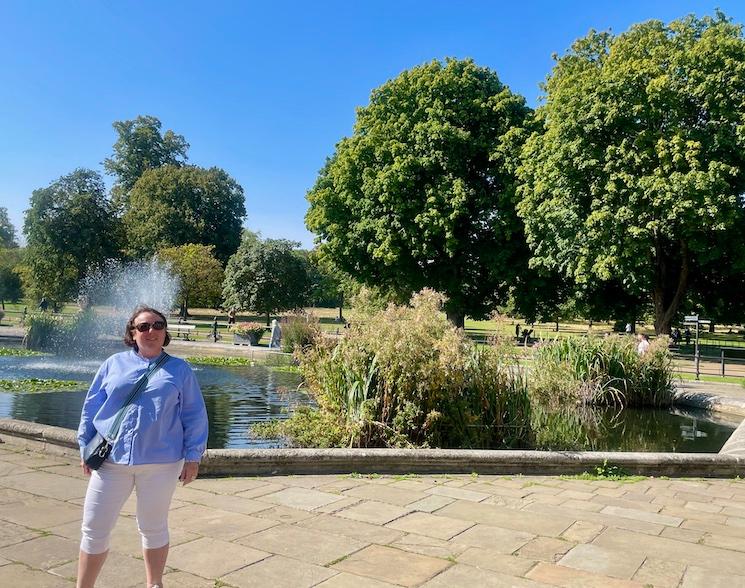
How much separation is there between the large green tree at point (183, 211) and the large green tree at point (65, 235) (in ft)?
21.7

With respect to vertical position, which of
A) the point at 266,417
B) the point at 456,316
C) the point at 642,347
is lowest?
the point at 266,417

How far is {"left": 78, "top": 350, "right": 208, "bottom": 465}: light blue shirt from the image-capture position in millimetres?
3023

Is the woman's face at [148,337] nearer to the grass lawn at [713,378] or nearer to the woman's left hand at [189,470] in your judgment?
the woman's left hand at [189,470]

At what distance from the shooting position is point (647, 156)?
2111 cm

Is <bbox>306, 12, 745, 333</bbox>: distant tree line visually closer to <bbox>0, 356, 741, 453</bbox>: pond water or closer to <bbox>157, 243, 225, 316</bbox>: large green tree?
<bbox>0, 356, 741, 453</bbox>: pond water

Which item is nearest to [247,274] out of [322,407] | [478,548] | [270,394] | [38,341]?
[38,341]

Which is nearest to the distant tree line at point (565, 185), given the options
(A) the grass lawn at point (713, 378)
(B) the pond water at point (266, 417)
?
(A) the grass lawn at point (713, 378)

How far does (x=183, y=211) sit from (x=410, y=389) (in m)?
51.0

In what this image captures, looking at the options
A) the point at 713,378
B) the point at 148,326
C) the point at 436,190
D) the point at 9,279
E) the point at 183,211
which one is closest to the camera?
the point at 148,326

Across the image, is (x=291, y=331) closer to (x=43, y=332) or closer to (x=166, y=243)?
(x=43, y=332)

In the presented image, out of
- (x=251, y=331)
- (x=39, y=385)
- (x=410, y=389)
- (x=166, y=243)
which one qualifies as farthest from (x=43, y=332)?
(x=166, y=243)

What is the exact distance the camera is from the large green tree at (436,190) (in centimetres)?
2714

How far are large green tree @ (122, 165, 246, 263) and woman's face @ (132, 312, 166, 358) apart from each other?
50091mm

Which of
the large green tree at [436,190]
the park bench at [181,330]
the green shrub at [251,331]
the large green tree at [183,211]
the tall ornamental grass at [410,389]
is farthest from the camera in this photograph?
the large green tree at [183,211]
